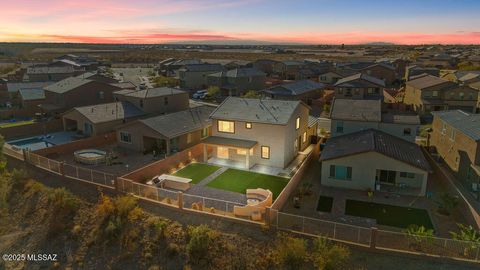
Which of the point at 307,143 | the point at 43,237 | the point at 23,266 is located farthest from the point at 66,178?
the point at 307,143

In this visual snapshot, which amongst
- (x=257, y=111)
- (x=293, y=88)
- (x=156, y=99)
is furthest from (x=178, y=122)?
(x=293, y=88)

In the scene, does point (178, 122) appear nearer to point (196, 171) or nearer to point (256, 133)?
point (196, 171)

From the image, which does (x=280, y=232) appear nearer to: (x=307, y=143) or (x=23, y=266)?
(x=23, y=266)

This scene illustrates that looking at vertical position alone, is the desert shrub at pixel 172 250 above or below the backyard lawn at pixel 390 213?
below

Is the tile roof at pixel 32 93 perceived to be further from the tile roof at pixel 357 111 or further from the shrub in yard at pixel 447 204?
the shrub in yard at pixel 447 204

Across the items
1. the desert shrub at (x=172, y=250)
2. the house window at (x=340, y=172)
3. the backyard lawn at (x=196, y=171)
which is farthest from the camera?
the backyard lawn at (x=196, y=171)

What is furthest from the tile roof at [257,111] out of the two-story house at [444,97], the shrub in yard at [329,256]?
the two-story house at [444,97]
